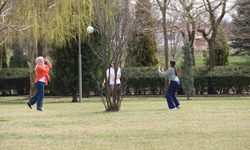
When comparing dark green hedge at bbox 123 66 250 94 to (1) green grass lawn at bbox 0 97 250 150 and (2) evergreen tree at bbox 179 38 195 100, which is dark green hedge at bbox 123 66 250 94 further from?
(1) green grass lawn at bbox 0 97 250 150

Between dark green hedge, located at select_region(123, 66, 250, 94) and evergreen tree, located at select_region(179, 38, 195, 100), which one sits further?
dark green hedge, located at select_region(123, 66, 250, 94)

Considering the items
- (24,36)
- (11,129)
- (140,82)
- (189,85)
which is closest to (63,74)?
(24,36)

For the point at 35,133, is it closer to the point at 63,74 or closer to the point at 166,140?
the point at 166,140

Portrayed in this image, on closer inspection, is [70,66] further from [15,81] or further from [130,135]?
[130,135]

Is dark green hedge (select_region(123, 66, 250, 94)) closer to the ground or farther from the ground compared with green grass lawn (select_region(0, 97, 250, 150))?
farther from the ground

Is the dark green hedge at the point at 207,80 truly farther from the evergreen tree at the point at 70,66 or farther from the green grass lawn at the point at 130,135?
the green grass lawn at the point at 130,135

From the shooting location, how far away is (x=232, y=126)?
6832mm

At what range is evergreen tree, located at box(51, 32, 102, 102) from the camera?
57.3 feet

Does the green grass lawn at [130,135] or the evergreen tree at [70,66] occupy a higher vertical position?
the evergreen tree at [70,66]

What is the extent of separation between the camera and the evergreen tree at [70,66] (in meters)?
17.5

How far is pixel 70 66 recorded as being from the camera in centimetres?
1758

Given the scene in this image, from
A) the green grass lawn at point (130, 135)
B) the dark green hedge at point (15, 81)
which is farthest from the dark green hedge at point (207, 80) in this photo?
the green grass lawn at point (130, 135)

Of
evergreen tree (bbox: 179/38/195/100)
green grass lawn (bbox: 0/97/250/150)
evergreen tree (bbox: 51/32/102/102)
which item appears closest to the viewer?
green grass lawn (bbox: 0/97/250/150)

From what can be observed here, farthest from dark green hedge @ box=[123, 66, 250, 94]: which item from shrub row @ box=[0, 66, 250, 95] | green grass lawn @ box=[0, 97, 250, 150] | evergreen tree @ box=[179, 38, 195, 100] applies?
green grass lawn @ box=[0, 97, 250, 150]
